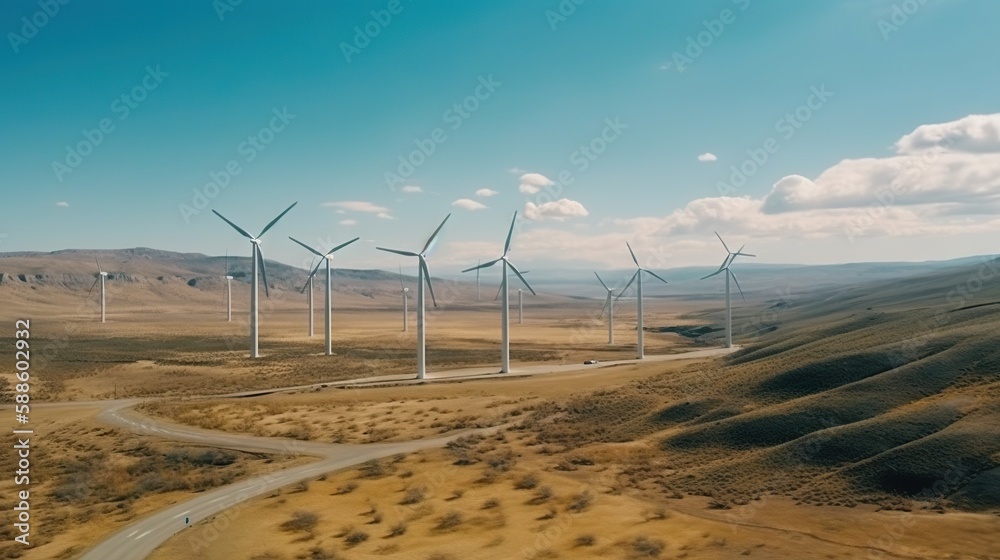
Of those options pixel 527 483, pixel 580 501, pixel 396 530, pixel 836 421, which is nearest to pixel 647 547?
pixel 580 501

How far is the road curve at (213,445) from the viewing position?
3116cm

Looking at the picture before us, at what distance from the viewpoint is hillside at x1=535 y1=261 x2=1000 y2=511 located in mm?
35312

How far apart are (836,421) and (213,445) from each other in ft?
146

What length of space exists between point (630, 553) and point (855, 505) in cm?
1322

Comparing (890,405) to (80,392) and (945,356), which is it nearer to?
(945,356)

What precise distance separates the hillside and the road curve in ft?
49.3

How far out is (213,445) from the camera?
50.6 metres

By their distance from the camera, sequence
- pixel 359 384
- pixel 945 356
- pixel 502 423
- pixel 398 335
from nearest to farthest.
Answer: pixel 945 356
pixel 502 423
pixel 359 384
pixel 398 335

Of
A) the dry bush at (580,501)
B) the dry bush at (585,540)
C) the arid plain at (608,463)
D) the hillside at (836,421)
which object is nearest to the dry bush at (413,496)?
the arid plain at (608,463)

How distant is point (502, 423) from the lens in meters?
58.8

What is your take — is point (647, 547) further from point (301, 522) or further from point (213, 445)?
point (213, 445)

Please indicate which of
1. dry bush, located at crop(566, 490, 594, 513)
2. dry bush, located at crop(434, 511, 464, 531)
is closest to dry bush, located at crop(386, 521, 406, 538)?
dry bush, located at crop(434, 511, 464, 531)

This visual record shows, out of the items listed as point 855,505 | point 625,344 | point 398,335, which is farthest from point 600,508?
point 398,335

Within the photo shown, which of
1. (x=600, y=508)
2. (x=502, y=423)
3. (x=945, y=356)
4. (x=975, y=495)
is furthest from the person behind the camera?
(x=502, y=423)
